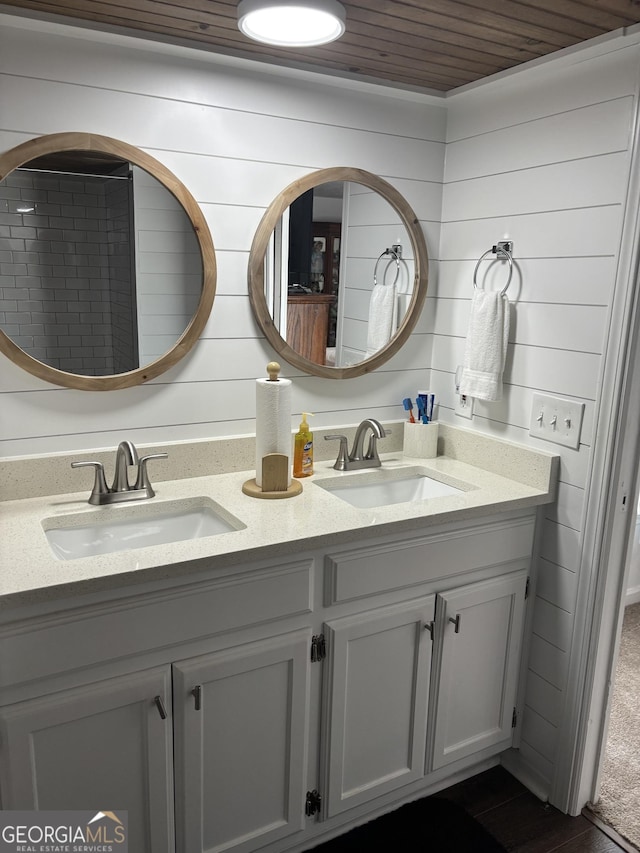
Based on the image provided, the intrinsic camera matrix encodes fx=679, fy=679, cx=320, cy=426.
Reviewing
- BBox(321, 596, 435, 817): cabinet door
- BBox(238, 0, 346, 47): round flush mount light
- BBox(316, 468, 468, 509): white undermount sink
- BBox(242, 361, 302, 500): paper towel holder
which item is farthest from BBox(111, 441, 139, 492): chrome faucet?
BBox(238, 0, 346, 47): round flush mount light

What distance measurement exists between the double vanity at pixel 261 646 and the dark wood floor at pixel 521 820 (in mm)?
67

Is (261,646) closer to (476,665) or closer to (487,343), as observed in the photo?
(476,665)

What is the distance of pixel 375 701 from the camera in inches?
72.0

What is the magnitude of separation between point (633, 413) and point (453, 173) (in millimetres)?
1015

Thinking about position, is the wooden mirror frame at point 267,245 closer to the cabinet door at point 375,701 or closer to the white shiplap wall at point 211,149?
the white shiplap wall at point 211,149

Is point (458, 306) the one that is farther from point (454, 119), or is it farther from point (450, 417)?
point (454, 119)

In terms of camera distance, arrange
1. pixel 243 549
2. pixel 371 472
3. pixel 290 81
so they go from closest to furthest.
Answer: pixel 243 549 → pixel 290 81 → pixel 371 472

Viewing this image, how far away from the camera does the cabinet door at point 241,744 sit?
156 cm

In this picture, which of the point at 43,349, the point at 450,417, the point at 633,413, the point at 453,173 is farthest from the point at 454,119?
the point at 43,349

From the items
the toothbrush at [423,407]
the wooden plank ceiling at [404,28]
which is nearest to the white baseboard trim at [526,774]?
the toothbrush at [423,407]

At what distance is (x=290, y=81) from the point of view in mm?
1981

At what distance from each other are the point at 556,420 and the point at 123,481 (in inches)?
48.3

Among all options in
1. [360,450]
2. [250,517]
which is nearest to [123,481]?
[250,517]

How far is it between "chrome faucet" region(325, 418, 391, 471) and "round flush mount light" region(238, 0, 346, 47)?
106 centimetres
